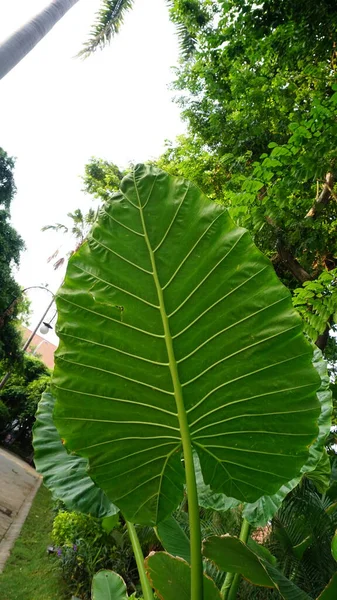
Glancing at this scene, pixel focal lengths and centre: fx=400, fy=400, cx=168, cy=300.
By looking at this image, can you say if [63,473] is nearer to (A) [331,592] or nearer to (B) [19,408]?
(A) [331,592]

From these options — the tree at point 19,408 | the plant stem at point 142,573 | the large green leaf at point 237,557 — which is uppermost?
the large green leaf at point 237,557

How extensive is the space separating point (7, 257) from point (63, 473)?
11.2 m

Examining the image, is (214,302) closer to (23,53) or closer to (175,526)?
(175,526)

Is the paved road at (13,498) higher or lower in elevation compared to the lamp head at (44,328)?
lower

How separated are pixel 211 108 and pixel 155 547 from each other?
625 cm

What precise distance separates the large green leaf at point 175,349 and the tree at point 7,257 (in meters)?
11.4

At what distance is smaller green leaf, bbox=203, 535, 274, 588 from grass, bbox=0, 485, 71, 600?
409 cm

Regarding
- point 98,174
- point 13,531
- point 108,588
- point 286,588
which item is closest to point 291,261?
point 108,588

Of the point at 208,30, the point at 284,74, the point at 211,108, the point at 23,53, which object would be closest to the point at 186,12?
the point at 208,30

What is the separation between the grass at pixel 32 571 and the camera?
4.14m

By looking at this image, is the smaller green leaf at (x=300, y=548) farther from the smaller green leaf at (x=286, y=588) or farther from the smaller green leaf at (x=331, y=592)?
the smaller green leaf at (x=331, y=592)

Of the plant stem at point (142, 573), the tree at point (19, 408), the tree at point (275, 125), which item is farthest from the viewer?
the tree at point (19, 408)

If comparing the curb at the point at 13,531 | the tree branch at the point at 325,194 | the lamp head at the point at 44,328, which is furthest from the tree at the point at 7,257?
the tree branch at the point at 325,194

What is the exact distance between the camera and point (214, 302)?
729 mm
